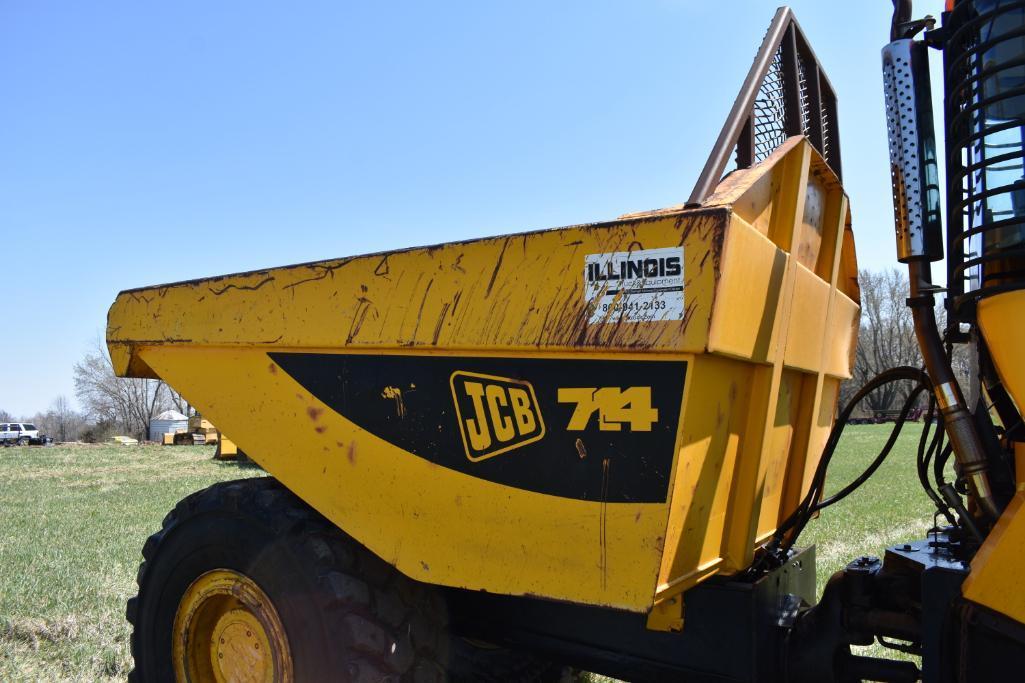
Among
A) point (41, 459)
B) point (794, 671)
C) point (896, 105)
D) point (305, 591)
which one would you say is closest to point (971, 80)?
point (896, 105)

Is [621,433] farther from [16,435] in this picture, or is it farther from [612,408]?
[16,435]

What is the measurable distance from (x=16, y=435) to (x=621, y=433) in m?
56.1

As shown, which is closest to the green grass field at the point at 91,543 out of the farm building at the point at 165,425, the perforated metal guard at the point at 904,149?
the perforated metal guard at the point at 904,149

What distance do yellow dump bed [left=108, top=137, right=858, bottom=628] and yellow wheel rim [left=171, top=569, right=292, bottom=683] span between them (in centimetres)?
37

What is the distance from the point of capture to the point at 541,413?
81.7 inches

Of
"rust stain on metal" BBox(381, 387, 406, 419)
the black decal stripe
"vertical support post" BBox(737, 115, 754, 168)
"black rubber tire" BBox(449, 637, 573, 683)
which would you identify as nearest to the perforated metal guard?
"vertical support post" BBox(737, 115, 754, 168)

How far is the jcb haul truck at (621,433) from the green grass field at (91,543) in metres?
1.62

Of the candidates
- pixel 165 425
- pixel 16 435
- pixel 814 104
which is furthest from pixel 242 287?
pixel 16 435

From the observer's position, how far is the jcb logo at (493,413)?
6.87ft

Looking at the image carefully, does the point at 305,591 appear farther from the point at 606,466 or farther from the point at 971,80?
the point at 971,80

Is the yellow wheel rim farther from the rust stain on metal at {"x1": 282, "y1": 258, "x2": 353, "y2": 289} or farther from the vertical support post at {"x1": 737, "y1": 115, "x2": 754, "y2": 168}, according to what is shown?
the vertical support post at {"x1": 737, "y1": 115, "x2": 754, "y2": 168}

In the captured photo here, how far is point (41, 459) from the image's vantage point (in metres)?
23.1

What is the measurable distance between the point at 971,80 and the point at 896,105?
18cm

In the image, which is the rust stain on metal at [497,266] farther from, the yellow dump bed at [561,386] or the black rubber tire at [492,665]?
the black rubber tire at [492,665]
